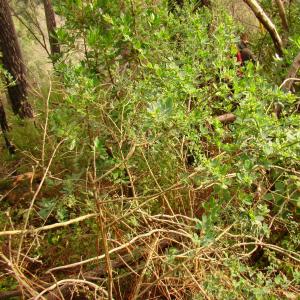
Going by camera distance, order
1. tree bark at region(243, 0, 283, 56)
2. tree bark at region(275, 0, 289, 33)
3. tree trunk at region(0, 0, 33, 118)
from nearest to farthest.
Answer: tree bark at region(243, 0, 283, 56), tree bark at region(275, 0, 289, 33), tree trunk at region(0, 0, 33, 118)

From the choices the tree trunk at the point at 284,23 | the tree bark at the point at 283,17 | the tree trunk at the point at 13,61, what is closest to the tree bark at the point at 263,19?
the tree trunk at the point at 284,23

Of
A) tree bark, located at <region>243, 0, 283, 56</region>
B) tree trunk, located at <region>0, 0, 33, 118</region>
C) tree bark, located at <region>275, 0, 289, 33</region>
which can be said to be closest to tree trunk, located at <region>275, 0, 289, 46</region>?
tree bark, located at <region>275, 0, 289, 33</region>

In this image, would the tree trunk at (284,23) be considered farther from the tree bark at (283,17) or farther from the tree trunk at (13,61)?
the tree trunk at (13,61)

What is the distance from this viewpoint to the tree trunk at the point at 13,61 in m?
7.29

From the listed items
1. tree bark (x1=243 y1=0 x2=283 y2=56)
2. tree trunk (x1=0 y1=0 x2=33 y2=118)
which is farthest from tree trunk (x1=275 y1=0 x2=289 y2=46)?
tree trunk (x1=0 y1=0 x2=33 y2=118)

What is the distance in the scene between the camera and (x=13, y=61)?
7555 mm

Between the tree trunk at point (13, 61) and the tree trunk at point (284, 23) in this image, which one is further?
the tree trunk at point (13, 61)

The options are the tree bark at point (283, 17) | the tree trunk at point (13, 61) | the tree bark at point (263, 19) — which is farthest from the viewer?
the tree trunk at point (13, 61)

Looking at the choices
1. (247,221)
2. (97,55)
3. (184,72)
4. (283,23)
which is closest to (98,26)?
(97,55)

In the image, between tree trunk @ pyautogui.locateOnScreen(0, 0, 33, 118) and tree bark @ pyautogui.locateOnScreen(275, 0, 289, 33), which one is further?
tree trunk @ pyautogui.locateOnScreen(0, 0, 33, 118)

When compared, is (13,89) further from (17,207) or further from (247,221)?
(247,221)

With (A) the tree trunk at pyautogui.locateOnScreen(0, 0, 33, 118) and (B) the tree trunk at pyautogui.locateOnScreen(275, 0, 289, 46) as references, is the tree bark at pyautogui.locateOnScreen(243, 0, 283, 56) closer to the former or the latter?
(B) the tree trunk at pyautogui.locateOnScreen(275, 0, 289, 46)

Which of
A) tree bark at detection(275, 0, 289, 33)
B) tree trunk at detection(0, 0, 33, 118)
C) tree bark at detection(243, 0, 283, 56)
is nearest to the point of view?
tree bark at detection(243, 0, 283, 56)

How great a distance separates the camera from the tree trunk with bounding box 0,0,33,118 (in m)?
7.29
